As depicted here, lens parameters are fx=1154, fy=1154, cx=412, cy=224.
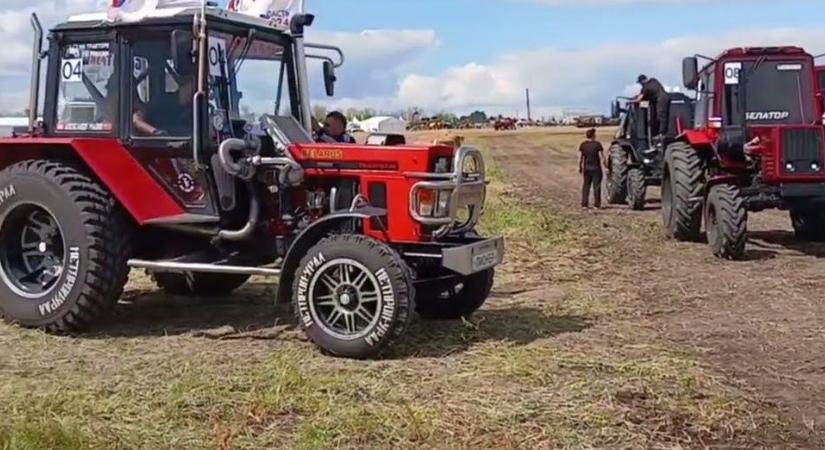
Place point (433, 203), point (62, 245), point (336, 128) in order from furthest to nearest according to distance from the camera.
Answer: point (336, 128) → point (62, 245) → point (433, 203)

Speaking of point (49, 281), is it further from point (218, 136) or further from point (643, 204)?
point (643, 204)

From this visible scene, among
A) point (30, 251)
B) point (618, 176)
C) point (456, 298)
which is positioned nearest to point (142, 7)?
point (30, 251)

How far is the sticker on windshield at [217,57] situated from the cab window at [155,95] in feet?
0.84

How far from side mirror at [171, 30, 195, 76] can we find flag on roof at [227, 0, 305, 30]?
Answer: 916 millimetres

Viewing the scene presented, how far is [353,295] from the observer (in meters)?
7.06

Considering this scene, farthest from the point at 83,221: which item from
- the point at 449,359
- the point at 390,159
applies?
the point at 449,359

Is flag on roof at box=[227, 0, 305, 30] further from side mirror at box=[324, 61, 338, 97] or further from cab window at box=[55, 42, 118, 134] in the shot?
cab window at box=[55, 42, 118, 134]

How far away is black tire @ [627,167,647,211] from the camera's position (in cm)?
1892

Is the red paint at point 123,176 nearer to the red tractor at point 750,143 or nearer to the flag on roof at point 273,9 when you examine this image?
the flag on roof at point 273,9

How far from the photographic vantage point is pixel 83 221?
7.52 meters

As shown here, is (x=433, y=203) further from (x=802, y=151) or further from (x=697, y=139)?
(x=697, y=139)

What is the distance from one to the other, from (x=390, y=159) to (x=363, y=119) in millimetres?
5622

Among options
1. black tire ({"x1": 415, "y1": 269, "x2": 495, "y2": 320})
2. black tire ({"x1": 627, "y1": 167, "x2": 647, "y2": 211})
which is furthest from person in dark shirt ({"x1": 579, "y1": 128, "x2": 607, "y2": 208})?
black tire ({"x1": 415, "y1": 269, "x2": 495, "y2": 320})

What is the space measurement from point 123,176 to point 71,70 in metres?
0.92
